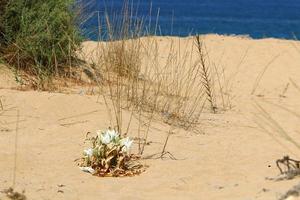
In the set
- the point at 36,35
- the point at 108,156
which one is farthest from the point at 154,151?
the point at 36,35

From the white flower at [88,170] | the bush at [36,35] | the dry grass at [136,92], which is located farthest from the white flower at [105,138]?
the bush at [36,35]

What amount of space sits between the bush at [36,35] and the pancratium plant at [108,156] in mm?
3178

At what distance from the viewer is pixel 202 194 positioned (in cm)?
440

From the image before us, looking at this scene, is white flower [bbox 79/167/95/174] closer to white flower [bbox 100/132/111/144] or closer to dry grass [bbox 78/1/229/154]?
white flower [bbox 100/132/111/144]

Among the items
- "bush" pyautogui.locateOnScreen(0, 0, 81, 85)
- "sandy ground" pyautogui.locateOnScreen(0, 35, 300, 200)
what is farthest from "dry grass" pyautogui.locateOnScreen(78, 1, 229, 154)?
"bush" pyautogui.locateOnScreen(0, 0, 81, 85)

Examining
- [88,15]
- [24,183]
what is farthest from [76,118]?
[88,15]

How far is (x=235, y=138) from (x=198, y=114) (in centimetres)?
100

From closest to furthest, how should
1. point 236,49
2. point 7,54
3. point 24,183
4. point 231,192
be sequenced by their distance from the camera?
point 231,192 → point 24,183 → point 7,54 → point 236,49

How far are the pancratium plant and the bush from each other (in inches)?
125

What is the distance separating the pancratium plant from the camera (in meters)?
5.02

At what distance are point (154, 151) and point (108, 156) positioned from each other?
2.62ft

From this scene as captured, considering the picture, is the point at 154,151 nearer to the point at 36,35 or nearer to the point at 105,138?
the point at 105,138

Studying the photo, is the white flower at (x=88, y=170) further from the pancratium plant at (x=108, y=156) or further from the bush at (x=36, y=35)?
the bush at (x=36, y=35)

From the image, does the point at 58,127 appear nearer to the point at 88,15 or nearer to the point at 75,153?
the point at 75,153
